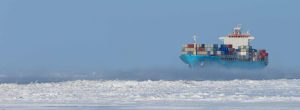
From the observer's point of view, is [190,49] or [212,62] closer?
[212,62]

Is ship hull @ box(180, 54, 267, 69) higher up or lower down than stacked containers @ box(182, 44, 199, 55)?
lower down

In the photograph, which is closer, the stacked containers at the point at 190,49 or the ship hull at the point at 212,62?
the ship hull at the point at 212,62

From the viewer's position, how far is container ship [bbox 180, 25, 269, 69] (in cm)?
8788

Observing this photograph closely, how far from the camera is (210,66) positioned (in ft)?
284

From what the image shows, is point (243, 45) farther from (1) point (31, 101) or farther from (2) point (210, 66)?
(1) point (31, 101)

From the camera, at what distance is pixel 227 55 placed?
89.6 m

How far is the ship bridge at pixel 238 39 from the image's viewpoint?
95500 mm

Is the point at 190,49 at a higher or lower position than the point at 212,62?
higher

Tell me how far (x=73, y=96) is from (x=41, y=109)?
6.07m

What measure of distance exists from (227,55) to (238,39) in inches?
268

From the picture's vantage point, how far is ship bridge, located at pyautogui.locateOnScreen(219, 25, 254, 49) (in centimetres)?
9550

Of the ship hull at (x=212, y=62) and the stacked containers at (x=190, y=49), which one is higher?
the stacked containers at (x=190, y=49)

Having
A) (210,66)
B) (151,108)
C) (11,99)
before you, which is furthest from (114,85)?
(210,66)

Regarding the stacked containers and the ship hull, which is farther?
the stacked containers
